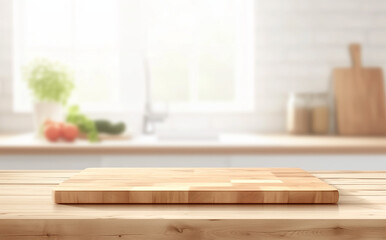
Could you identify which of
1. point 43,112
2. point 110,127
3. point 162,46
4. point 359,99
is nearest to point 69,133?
point 110,127

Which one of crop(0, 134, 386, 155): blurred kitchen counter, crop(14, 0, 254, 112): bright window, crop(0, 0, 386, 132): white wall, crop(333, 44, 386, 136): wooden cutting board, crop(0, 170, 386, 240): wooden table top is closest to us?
crop(0, 170, 386, 240): wooden table top

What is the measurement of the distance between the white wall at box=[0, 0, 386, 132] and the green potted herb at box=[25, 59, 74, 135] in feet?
1.21

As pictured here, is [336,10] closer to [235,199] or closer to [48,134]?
[48,134]

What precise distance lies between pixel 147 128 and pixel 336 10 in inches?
51.5

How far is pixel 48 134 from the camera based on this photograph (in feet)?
8.21

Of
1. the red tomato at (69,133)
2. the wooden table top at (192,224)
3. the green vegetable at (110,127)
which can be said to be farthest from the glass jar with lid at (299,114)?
the wooden table top at (192,224)

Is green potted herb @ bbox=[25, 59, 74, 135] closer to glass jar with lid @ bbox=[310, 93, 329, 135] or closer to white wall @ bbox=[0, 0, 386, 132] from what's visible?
white wall @ bbox=[0, 0, 386, 132]

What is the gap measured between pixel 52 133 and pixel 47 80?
433 mm

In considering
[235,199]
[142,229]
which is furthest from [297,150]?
[142,229]

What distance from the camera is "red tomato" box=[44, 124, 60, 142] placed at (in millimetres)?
2490

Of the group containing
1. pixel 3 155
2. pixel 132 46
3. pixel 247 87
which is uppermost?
pixel 132 46

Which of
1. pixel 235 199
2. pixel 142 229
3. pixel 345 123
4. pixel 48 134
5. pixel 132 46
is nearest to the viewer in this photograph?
pixel 142 229

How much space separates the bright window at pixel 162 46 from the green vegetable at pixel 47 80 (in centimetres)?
37

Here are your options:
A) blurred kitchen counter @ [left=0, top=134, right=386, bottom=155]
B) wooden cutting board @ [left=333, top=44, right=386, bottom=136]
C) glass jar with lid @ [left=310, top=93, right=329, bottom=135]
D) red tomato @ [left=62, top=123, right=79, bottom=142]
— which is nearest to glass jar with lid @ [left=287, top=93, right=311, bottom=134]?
glass jar with lid @ [left=310, top=93, right=329, bottom=135]
